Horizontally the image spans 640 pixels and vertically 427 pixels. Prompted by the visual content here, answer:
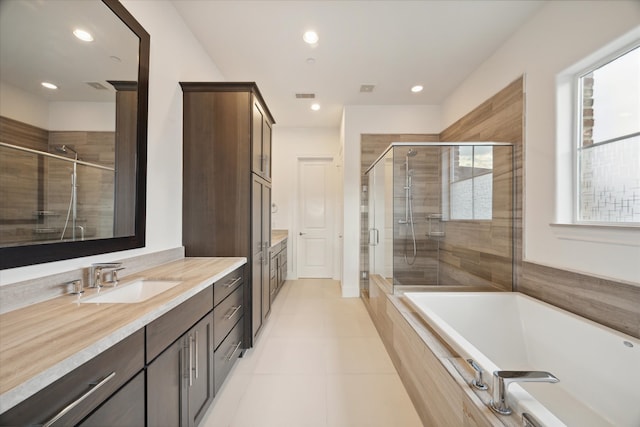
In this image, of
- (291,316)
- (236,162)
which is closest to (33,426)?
(236,162)

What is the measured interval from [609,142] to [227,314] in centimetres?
278

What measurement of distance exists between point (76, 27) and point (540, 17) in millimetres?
3107

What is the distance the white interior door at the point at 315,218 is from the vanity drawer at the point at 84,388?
396 centimetres

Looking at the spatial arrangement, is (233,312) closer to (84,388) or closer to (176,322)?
(176,322)

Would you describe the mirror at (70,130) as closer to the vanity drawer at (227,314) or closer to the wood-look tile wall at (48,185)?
the wood-look tile wall at (48,185)

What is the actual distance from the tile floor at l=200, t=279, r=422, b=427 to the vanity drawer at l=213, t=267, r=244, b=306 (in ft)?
2.20

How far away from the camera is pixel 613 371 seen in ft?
4.29

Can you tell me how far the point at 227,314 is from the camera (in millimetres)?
1843

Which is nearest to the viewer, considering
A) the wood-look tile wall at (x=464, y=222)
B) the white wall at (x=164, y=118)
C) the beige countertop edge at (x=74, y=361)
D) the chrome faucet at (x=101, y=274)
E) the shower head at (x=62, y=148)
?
the beige countertop edge at (x=74, y=361)

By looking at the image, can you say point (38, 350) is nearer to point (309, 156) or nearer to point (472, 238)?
point (472, 238)

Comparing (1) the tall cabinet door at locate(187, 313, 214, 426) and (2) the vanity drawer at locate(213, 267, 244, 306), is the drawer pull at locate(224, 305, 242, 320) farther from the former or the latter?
(1) the tall cabinet door at locate(187, 313, 214, 426)

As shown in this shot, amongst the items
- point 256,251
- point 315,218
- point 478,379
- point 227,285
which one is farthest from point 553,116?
point 315,218

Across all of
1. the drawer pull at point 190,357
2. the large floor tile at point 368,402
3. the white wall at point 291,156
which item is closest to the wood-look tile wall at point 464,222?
the large floor tile at point 368,402

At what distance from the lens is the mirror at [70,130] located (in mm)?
979
